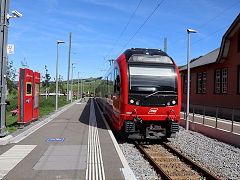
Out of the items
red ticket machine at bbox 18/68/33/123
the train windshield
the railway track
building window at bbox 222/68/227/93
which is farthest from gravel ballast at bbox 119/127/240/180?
building window at bbox 222/68/227/93

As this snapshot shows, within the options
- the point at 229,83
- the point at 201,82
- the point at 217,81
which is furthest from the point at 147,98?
the point at 201,82

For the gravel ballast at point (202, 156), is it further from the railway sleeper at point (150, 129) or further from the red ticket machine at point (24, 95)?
the red ticket machine at point (24, 95)

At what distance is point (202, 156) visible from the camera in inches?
285

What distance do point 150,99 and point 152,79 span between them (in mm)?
773

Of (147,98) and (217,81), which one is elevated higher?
(217,81)

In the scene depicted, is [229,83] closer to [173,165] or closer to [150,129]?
[150,129]

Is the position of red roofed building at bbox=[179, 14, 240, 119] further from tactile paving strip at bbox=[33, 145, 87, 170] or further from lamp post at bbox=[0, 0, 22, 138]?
lamp post at bbox=[0, 0, 22, 138]

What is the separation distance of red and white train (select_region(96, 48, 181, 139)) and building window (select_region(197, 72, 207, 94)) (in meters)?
14.6

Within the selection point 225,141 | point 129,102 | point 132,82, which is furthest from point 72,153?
point 225,141

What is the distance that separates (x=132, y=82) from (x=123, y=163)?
3352 millimetres

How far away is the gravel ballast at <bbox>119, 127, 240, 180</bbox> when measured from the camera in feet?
18.7

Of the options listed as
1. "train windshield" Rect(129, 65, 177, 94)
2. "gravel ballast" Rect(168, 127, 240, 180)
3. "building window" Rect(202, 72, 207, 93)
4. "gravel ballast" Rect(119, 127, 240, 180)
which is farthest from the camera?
"building window" Rect(202, 72, 207, 93)

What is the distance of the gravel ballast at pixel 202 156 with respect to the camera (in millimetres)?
5715

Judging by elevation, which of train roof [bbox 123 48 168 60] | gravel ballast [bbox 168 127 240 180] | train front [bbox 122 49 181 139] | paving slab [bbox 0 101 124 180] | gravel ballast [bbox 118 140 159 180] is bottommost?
gravel ballast [bbox 168 127 240 180]
